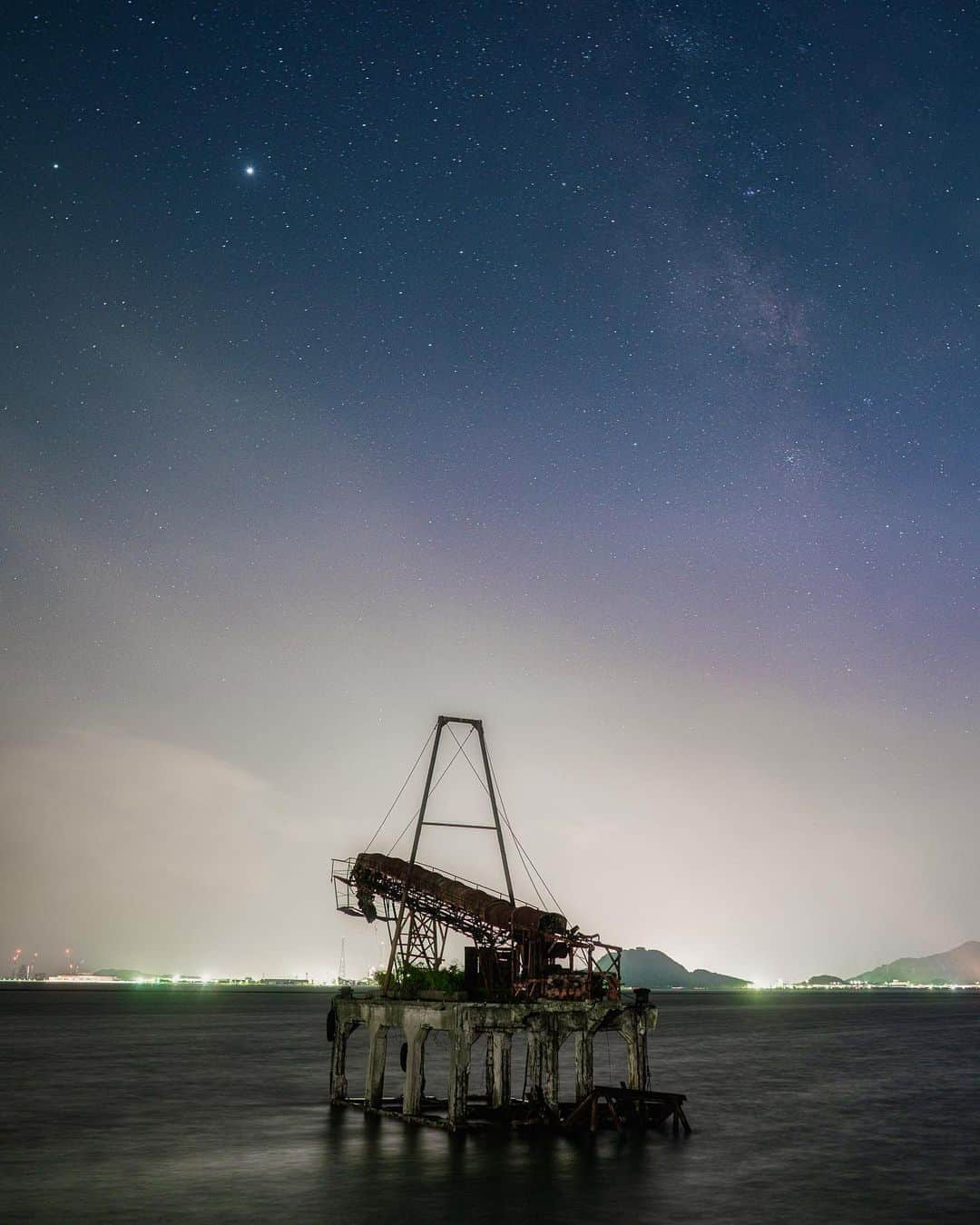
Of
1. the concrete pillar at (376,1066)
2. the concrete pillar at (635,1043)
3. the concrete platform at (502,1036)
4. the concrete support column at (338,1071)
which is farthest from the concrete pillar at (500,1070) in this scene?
the concrete support column at (338,1071)

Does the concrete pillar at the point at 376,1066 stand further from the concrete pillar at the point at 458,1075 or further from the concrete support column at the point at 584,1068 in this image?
the concrete support column at the point at 584,1068

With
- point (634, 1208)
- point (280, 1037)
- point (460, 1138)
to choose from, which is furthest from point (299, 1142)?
point (280, 1037)

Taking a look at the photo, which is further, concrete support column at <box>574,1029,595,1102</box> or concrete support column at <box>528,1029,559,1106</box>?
concrete support column at <box>574,1029,595,1102</box>

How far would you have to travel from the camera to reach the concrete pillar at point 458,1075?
120ft

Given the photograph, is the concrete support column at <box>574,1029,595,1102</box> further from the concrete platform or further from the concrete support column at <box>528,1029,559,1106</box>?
the concrete support column at <box>528,1029,559,1106</box>

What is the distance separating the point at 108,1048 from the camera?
351 ft

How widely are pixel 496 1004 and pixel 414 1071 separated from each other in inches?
216

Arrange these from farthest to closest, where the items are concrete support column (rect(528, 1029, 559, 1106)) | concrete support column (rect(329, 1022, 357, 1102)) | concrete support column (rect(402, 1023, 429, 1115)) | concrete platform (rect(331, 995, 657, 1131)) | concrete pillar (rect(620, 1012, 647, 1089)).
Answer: concrete support column (rect(329, 1022, 357, 1102)), concrete pillar (rect(620, 1012, 647, 1089)), concrete support column (rect(402, 1023, 429, 1115)), concrete support column (rect(528, 1029, 559, 1106)), concrete platform (rect(331, 995, 657, 1131))

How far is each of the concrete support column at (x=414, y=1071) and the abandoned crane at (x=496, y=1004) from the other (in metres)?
0.05

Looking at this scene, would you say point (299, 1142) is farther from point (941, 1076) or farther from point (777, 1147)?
point (941, 1076)

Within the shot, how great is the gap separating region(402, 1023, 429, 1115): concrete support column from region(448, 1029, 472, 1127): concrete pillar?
5.74 ft

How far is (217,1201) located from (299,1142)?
1132cm

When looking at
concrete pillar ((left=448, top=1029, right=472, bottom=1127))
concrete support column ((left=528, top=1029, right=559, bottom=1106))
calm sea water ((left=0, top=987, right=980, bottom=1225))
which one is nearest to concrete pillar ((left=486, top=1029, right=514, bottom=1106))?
concrete support column ((left=528, top=1029, right=559, bottom=1106))

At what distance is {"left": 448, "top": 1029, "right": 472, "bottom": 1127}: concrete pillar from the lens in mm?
36438
